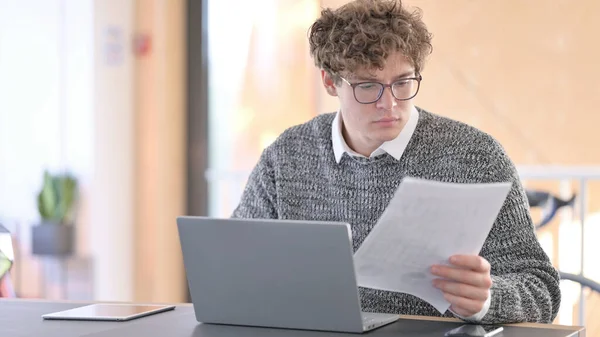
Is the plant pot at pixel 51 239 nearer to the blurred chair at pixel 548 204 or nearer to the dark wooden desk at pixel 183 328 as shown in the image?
the blurred chair at pixel 548 204

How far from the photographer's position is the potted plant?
13.1 ft

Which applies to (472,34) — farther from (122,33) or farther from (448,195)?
(448,195)

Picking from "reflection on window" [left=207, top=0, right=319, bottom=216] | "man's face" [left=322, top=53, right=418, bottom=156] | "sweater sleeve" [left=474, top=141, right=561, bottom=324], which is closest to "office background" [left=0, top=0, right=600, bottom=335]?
"reflection on window" [left=207, top=0, right=319, bottom=216]

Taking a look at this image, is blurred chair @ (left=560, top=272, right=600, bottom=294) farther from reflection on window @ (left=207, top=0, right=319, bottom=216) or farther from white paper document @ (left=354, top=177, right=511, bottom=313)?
reflection on window @ (left=207, top=0, right=319, bottom=216)

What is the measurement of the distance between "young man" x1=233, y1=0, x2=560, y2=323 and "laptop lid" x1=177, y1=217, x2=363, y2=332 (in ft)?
1.36

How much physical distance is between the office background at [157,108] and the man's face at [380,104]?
1.99 metres

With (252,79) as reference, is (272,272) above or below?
below

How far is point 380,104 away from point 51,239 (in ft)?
8.34

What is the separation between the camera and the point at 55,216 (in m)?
4.07

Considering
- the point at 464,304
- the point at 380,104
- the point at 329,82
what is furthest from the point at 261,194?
the point at 464,304

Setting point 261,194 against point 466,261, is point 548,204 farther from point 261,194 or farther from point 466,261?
point 466,261

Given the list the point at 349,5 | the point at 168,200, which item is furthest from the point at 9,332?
the point at 168,200

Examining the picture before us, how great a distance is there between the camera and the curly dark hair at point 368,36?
185cm

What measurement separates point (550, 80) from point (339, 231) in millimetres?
2677
